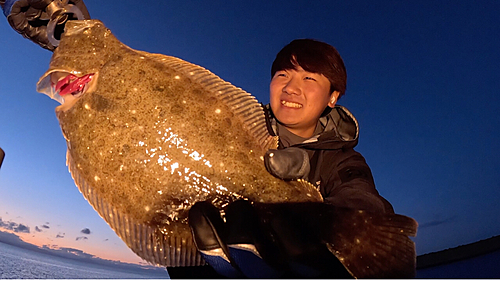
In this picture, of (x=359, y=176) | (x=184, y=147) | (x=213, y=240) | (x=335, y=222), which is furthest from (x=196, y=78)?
(x=359, y=176)

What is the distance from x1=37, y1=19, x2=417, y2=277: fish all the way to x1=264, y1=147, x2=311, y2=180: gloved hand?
0.07m

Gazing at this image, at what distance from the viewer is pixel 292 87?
2209 millimetres

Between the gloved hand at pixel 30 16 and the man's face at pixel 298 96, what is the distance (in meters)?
1.92

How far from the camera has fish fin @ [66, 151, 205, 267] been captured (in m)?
1.57

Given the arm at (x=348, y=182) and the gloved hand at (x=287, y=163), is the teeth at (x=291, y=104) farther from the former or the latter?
the gloved hand at (x=287, y=163)

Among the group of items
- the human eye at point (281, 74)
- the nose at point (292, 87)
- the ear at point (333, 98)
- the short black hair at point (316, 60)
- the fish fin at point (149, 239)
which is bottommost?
the fish fin at point (149, 239)

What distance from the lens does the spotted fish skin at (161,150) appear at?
5.04 ft

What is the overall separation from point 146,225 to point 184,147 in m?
0.55

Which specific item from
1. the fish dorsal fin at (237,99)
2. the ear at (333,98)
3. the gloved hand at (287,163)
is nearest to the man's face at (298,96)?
the ear at (333,98)

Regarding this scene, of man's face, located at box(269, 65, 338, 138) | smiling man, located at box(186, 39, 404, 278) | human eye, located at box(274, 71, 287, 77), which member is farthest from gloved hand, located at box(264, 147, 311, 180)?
human eye, located at box(274, 71, 287, 77)

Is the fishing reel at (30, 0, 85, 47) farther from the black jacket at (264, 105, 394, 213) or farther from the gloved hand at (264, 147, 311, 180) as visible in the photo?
the gloved hand at (264, 147, 311, 180)

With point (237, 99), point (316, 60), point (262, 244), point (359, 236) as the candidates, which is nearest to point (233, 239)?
point (262, 244)

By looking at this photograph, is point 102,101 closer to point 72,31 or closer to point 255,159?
point 72,31

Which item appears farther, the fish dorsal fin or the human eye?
the human eye
